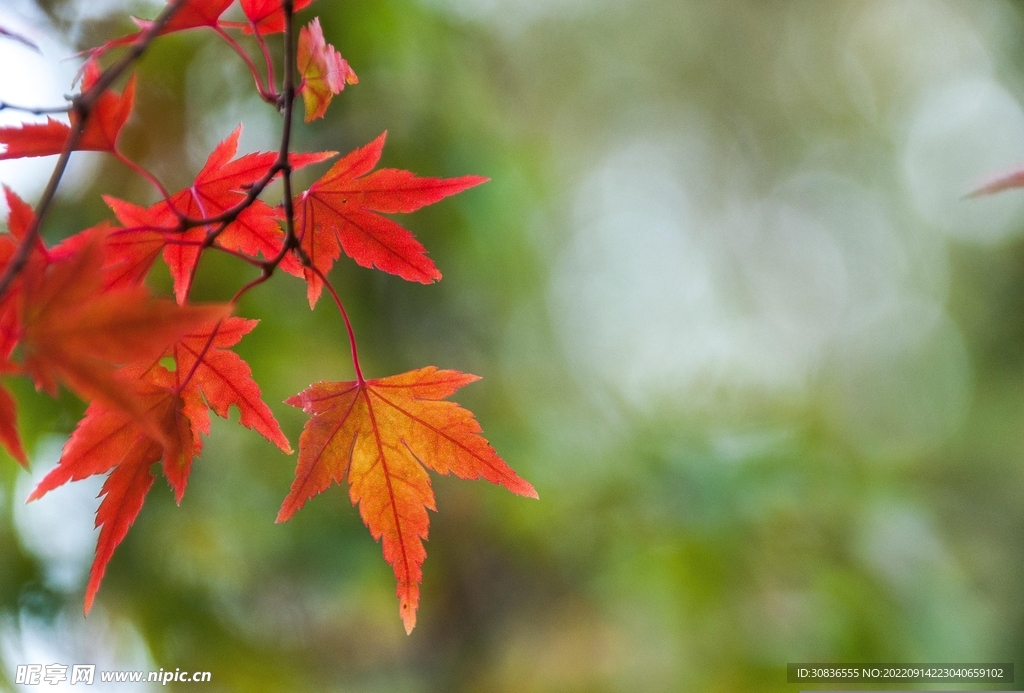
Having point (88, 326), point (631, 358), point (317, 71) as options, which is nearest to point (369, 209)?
point (317, 71)

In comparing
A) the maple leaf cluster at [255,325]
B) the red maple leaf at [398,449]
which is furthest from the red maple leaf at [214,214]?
the red maple leaf at [398,449]

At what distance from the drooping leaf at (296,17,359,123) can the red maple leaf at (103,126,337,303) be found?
5 cm

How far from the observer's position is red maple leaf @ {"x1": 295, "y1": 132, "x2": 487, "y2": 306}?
46 centimetres

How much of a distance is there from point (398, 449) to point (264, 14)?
12.1 inches

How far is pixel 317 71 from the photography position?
385 millimetres

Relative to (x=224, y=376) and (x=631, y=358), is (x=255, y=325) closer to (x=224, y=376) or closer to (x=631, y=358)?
(x=224, y=376)

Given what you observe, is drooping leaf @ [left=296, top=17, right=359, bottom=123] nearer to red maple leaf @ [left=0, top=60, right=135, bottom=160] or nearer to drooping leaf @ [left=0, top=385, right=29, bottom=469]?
red maple leaf @ [left=0, top=60, right=135, bottom=160]

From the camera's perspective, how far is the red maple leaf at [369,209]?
1.50ft

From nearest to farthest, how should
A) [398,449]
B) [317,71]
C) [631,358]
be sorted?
[317,71], [398,449], [631,358]

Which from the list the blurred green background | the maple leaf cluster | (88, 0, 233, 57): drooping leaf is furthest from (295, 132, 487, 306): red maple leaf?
the blurred green background

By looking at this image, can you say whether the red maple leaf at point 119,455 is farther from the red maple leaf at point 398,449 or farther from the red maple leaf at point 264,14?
the red maple leaf at point 264,14

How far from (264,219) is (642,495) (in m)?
1.58

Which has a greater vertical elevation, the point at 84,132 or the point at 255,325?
the point at 84,132

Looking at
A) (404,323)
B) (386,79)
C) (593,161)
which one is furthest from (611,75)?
(404,323)
